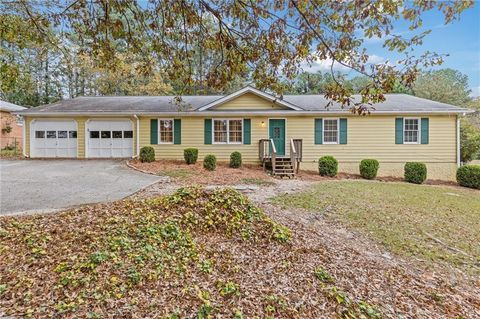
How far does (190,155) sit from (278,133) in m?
4.52

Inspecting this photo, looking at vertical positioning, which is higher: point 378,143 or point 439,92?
point 439,92

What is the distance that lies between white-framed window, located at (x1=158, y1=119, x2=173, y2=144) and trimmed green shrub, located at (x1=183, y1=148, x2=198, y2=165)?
1.49m

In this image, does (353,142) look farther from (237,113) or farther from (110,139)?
(110,139)

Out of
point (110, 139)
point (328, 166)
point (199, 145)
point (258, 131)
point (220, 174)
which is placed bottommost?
point (220, 174)

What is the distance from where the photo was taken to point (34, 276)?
2.62 meters

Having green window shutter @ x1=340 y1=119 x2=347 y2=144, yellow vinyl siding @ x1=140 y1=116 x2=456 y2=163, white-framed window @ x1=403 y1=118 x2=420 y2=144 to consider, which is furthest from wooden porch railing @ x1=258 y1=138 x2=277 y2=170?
white-framed window @ x1=403 y1=118 x2=420 y2=144

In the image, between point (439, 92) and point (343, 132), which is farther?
point (439, 92)

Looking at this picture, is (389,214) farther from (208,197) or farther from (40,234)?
(40,234)

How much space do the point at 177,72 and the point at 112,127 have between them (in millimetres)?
11015

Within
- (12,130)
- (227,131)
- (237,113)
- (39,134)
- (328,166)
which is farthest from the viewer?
(12,130)

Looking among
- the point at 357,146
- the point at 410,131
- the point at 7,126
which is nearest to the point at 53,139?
the point at 7,126

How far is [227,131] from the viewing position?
13602mm

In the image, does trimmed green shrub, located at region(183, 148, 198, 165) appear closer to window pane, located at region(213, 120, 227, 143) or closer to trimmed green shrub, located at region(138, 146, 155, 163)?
window pane, located at region(213, 120, 227, 143)

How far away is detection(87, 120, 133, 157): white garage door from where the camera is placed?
1408 centimetres
